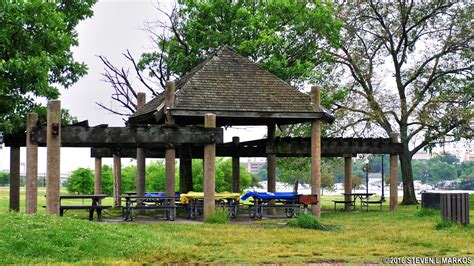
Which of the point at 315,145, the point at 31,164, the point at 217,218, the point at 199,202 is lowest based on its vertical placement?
the point at 217,218

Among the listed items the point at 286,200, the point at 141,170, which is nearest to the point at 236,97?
the point at 286,200

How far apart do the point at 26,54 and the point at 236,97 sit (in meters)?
7.39

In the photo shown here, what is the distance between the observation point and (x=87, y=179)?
61.2 m

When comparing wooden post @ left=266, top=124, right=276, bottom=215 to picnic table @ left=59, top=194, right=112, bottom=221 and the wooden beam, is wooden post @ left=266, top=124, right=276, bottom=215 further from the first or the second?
picnic table @ left=59, top=194, right=112, bottom=221

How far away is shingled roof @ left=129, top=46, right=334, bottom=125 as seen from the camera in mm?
25469

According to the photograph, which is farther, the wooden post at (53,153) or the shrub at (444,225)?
the wooden post at (53,153)

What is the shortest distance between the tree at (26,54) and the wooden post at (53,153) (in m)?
3.87

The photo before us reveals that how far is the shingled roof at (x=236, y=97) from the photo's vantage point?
1003 inches

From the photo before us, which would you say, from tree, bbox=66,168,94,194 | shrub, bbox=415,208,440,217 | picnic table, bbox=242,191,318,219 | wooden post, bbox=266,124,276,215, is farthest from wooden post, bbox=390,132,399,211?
tree, bbox=66,168,94,194

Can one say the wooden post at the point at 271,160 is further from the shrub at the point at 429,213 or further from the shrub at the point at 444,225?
the shrub at the point at 444,225

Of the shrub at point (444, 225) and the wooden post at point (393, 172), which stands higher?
the wooden post at point (393, 172)

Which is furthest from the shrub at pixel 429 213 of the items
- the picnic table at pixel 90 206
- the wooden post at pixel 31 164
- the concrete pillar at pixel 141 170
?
the wooden post at pixel 31 164

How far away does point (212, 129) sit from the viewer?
22969 mm

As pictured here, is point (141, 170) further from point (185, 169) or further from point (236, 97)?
point (236, 97)
